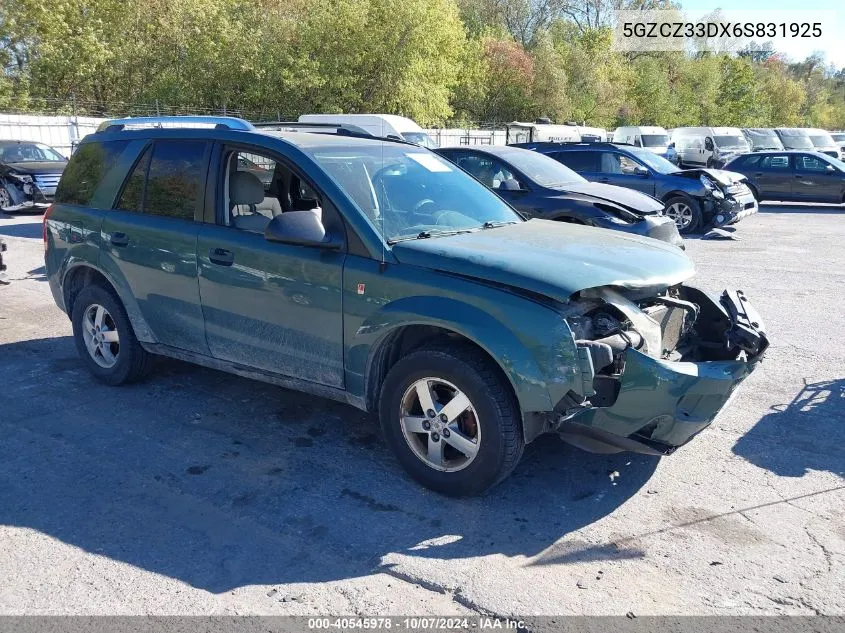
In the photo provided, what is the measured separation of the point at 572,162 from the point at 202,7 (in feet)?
94.9

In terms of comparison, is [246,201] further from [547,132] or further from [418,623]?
[547,132]

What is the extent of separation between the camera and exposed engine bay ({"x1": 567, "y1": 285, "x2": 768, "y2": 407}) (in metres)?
3.61

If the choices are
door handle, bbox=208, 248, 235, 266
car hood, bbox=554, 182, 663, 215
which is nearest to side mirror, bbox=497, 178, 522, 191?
car hood, bbox=554, 182, 663, 215

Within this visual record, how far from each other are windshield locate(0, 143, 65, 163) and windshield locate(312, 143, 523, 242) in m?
14.7

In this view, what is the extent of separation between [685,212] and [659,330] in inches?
457

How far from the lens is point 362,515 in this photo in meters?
3.79

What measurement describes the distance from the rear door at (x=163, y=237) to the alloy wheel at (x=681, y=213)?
11421 millimetres

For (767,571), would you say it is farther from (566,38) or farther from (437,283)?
(566,38)

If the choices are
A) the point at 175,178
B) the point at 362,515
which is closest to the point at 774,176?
the point at 175,178

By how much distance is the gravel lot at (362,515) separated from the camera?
3164mm

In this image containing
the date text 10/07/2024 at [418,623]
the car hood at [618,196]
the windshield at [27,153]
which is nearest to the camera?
the date text 10/07/2024 at [418,623]

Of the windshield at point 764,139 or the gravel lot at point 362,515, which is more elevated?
the windshield at point 764,139

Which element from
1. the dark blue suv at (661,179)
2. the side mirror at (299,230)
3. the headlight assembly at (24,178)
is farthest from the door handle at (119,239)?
the headlight assembly at (24,178)

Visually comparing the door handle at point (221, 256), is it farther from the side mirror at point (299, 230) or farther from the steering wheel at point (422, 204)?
the steering wheel at point (422, 204)
